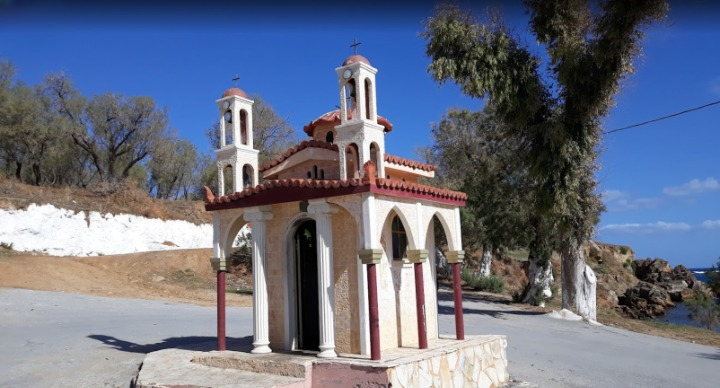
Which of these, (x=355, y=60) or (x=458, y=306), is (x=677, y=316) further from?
(x=355, y=60)

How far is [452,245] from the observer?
11.5 meters

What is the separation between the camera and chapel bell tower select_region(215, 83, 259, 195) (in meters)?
11.6

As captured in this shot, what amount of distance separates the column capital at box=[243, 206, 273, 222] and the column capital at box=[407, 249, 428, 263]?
2.68 m

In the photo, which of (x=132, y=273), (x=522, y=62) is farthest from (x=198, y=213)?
(x=522, y=62)

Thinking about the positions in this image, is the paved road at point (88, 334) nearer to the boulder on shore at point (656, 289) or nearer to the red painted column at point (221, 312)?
the red painted column at point (221, 312)

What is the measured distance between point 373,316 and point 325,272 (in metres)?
1.13

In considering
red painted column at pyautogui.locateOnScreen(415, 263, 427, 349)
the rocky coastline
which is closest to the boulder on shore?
the rocky coastline

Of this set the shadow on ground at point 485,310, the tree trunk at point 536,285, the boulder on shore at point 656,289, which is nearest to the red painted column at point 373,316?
the shadow on ground at point 485,310

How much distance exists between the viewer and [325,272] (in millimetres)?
9688

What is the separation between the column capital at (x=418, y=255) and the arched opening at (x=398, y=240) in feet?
2.86

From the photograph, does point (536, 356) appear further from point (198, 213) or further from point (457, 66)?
point (198, 213)

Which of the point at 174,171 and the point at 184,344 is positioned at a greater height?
the point at 174,171

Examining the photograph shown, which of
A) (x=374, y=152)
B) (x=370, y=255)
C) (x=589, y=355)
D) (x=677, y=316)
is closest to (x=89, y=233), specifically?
A: (x=374, y=152)

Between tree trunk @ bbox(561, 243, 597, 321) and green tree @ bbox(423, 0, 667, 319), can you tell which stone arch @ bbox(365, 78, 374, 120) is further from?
tree trunk @ bbox(561, 243, 597, 321)
